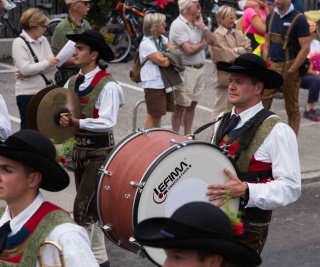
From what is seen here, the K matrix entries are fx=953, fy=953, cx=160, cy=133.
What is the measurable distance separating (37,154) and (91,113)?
10.6 ft

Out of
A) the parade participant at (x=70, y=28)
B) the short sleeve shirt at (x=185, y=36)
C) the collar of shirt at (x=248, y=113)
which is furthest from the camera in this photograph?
the short sleeve shirt at (x=185, y=36)

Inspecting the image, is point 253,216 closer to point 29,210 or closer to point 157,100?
Answer: point 29,210

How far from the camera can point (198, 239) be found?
3307 mm

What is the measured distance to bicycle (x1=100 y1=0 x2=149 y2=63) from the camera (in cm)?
1549

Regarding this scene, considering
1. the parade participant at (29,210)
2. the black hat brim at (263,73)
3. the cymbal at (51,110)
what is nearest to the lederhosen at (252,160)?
the black hat brim at (263,73)

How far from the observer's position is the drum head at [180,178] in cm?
590

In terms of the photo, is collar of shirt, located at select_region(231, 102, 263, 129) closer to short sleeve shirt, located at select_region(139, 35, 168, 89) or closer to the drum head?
the drum head

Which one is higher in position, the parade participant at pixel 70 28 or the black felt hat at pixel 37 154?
the black felt hat at pixel 37 154

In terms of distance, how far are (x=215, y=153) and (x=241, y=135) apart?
262 mm

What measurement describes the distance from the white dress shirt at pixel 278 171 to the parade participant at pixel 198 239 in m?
2.27

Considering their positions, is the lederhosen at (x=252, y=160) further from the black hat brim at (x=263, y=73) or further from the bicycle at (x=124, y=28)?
the bicycle at (x=124, y=28)

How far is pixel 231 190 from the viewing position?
19.0ft

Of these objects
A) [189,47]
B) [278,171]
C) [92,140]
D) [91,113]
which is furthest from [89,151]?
[189,47]

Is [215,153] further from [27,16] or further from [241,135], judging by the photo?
[27,16]
